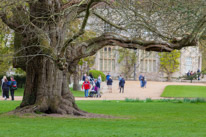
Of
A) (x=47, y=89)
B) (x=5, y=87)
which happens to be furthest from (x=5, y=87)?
(x=47, y=89)

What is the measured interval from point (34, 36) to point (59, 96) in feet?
7.67

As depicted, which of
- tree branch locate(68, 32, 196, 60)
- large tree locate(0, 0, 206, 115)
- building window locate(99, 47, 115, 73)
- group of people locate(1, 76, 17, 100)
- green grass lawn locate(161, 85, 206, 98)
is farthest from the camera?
building window locate(99, 47, 115, 73)

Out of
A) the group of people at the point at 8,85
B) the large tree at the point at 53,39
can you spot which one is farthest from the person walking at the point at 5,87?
the large tree at the point at 53,39

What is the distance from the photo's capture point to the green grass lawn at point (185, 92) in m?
36.6

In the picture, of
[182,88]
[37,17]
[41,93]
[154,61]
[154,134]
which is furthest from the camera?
[154,61]

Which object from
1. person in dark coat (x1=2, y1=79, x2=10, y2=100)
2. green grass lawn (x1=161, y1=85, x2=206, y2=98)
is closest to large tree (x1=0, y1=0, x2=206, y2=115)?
person in dark coat (x1=2, y1=79, x2=10, y2=100)

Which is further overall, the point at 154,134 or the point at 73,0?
the point at 73,0

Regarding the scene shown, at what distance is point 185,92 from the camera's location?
3909cm

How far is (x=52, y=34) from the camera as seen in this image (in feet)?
48.4

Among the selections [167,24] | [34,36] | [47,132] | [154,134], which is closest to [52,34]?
[34,36]

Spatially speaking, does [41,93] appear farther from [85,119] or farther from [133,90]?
[133,90]

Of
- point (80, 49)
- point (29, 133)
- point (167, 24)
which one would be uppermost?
point (167, 24)

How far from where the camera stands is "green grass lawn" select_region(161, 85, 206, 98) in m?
36.6

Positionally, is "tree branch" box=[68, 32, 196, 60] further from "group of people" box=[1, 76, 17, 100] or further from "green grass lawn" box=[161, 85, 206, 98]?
"green grass lawn" box=[161, 85, 206, 98]
